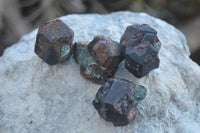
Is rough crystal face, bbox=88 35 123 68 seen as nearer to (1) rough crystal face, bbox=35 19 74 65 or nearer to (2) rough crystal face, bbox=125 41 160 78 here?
(2) rough crystal face, bbox=125 41 160 78

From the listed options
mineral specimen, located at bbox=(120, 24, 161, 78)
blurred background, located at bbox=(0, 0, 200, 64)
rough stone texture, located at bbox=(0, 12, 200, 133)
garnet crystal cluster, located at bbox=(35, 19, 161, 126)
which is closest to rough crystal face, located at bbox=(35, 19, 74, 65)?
garnet crystal cluster, located at bbox=(35, 19, 161, 126)

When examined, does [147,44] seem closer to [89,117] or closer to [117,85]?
[117,85]

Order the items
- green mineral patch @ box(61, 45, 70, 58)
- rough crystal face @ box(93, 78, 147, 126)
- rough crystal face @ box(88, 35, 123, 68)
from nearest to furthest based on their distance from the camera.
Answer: rough crystal face @ box(93, 78, 147, 126) < rough crystal face @ box(88, 35, 123, 68) < green mineral patch @ box(61, 45, 70, 58)

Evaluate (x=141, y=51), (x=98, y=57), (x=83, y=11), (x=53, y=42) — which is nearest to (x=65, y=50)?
(x=53, y=42)

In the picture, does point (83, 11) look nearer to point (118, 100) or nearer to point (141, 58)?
point (141, 58)

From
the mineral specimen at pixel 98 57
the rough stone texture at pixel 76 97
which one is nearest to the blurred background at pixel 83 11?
the rough stone texture at pixel 76 97

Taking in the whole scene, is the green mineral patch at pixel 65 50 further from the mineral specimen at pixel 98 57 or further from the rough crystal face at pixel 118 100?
the rough crystal face at pixel 118 100
